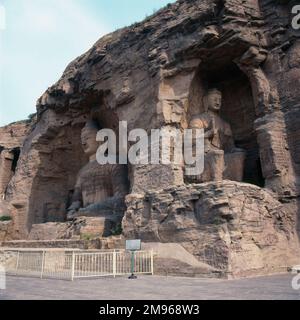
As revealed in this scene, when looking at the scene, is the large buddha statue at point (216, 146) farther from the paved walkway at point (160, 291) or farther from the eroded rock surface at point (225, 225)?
the paved walkway at point (160, 291)

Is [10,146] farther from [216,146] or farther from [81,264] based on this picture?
[81,264]

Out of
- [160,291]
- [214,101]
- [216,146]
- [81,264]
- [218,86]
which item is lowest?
[160,291]

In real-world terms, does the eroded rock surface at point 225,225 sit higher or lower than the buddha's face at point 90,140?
lower

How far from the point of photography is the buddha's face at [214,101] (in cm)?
1438

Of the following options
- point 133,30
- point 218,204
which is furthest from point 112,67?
point 218,204

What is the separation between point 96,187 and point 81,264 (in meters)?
8.21

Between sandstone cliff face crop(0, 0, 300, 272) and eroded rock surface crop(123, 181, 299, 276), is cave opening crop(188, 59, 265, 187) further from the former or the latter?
eroded rock surface crop(123, 181, 299, 276)

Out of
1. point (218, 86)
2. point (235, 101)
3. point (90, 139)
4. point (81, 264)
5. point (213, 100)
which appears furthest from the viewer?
point (90, 139)

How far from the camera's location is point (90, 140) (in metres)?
18.7

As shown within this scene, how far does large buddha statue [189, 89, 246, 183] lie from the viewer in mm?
12578

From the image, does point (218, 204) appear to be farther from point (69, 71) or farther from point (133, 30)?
point (69, 71)

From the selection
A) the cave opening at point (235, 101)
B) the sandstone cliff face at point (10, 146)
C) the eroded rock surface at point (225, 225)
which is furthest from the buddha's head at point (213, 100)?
the sandstone cliff face at point (10, 146)

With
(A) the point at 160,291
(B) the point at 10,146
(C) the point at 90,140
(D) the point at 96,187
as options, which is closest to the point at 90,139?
(C) the point at 90,140

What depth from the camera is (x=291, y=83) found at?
12.3 meters
